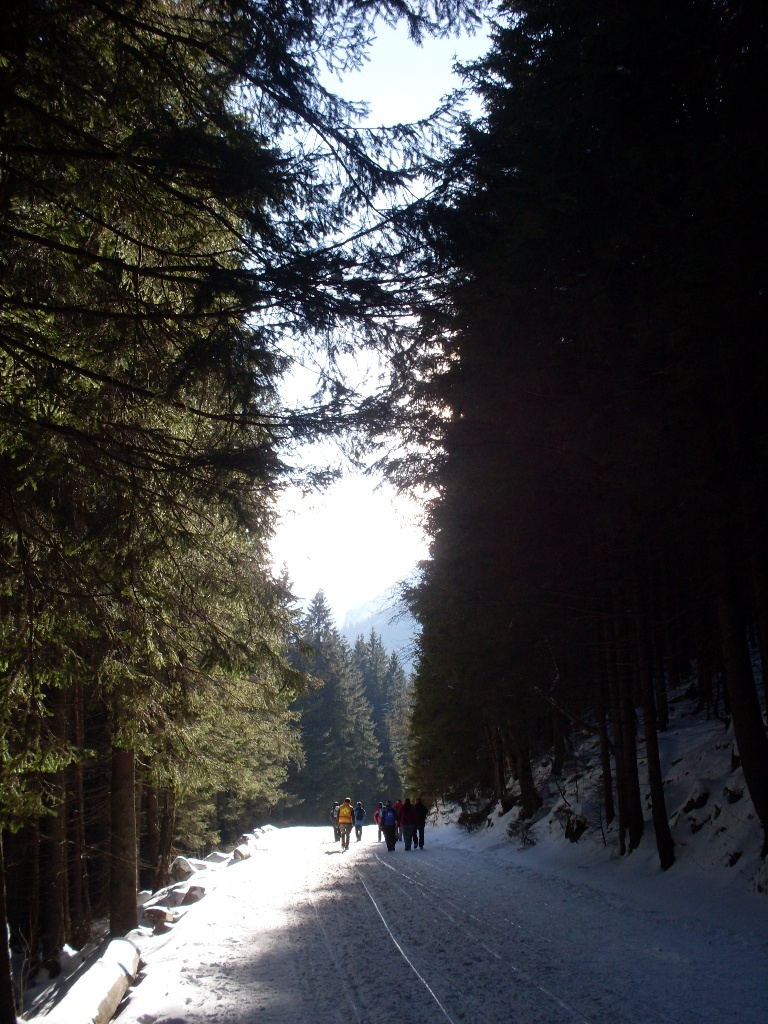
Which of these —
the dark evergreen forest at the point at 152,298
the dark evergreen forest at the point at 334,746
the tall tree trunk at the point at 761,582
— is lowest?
the dark evergreen forest at the point at 334,746

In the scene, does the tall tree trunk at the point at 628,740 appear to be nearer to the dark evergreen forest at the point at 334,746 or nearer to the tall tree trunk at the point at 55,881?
the tall tree trunk at the point at 55,881

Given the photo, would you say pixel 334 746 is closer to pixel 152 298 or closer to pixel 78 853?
pixel 78 853

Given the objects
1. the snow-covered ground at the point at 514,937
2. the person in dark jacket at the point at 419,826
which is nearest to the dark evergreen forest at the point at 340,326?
the snow-covered ground at the point at 514,937

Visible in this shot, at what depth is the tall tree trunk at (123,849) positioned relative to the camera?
12.3 meters

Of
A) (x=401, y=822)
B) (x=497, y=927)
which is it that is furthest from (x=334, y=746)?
(x=497, y=927)

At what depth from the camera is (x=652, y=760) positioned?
10.6 metres

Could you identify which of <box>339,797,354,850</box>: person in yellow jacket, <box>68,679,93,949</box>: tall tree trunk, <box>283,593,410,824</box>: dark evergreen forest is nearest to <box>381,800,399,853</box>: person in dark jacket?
<box>339,797,354,850</box>: person in yellow jacket

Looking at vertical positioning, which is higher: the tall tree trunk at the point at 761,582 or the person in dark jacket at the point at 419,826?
the tall tree trunk at the point at 761,582

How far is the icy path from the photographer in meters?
5.57

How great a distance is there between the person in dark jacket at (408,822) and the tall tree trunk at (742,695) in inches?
540

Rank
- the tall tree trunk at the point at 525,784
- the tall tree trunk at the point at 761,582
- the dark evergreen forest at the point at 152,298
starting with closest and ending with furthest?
the dark evergreen forest at the point at 152,298, the tall tree trunk at the point at 761,582, the tall tree trunk at the point at 525,784

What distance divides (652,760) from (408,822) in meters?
11.8

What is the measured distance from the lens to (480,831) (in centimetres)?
2217

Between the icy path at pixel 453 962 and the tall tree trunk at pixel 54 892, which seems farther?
the tall tree trunk at pixel 54 892
